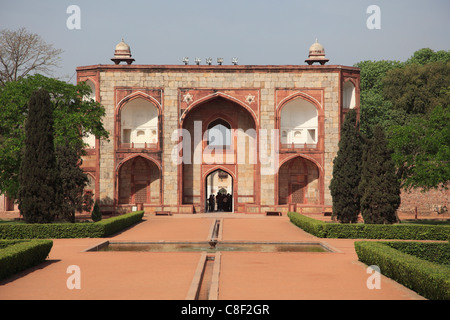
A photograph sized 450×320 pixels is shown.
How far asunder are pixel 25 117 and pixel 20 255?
46.0 feet

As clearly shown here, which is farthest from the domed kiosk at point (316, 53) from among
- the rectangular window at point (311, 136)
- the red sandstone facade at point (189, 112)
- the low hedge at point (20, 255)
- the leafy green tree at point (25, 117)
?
the low hedge at point (20, 255)

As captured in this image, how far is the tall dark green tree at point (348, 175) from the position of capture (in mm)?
23656

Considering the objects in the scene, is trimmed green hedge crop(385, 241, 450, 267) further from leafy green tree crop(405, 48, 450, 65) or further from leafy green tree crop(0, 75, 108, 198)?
leafy green tree crop(405, 48, 450, 65)

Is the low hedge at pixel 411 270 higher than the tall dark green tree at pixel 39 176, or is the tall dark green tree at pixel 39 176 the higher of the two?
the tall dark green tree at pixel 39 176

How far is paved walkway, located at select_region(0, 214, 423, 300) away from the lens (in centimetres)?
998

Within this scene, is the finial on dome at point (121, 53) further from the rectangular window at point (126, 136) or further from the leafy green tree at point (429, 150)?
the leafy green tree at point (429, 150)

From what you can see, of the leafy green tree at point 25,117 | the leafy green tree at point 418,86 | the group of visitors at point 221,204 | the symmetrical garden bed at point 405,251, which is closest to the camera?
the symmetrical garden bed at point 405,251

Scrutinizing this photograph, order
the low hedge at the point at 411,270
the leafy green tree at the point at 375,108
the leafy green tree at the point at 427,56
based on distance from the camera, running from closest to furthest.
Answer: the low hedge at the point at 411,270 → the leafy green tree at the point at 375,108 → the leafy green tree at the point at 427,56

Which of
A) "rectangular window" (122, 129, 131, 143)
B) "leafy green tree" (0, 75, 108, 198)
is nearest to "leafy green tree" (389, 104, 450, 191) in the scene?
"leafy green tree" (0, 75, 108, 198)

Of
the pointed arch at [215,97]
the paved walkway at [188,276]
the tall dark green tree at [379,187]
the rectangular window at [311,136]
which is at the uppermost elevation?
the pointed arch at [215,97]

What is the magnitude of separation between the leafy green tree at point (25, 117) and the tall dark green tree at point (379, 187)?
40.9ft

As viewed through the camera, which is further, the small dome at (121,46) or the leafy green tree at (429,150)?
the small dome at (121,46)

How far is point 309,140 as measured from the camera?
116 feet
